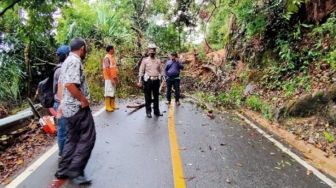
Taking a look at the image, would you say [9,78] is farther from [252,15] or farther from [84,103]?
[84,103]

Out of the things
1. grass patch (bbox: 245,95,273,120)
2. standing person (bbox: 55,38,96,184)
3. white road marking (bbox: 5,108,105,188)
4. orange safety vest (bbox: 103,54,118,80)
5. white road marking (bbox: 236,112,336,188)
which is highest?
orange safety vest (bbox: 103,54,118,80)

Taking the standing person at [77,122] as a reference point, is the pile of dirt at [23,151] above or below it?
below

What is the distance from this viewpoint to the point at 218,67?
21234 mm

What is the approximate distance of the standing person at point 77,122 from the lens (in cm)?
606

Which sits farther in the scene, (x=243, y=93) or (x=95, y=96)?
(x=95, y=96)

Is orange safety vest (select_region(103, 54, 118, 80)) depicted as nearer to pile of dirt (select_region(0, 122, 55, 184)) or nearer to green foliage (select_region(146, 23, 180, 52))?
pile of dirt (select_region(0, 122, 55, 184))

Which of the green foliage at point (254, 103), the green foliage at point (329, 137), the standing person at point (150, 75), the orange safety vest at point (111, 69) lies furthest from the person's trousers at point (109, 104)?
the green foliage at point (329, 137)

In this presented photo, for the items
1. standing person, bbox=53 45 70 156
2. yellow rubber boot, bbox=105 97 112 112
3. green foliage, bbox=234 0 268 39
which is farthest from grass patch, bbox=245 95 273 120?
standing person, bbox=53 45 70 156

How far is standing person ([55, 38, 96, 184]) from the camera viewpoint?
19.9 feet

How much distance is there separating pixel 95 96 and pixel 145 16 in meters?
15.6

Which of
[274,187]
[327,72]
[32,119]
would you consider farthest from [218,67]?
[274,187]

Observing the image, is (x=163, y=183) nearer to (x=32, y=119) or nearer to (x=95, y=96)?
(x=32, y=119)

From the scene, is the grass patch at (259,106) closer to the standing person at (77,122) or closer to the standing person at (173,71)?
the standing person at (173,71)

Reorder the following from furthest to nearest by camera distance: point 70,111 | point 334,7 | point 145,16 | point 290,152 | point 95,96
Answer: point 145,16, point 95,96, point 334,7, point 290,152, point 70,111
